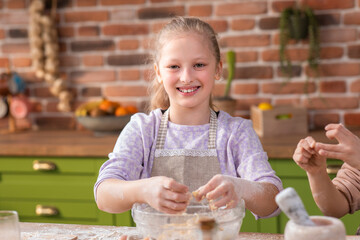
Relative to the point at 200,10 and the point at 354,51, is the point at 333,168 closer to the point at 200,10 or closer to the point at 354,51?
the point at 354,51

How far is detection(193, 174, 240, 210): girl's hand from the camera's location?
1.01 m

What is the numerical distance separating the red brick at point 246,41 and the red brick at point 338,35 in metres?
0.29

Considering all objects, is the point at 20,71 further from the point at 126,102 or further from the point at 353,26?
the point at 353,26

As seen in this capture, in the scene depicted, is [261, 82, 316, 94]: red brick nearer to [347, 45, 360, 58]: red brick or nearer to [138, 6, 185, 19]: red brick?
[347, 45, 360, 58]: red brick

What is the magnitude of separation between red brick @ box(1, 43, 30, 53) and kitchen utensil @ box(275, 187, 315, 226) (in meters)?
2.39

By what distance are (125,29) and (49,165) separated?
91 centimetres

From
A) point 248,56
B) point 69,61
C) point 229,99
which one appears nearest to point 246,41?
point 248,56

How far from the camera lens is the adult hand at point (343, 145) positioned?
1082mm

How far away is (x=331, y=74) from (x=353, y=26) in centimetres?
26

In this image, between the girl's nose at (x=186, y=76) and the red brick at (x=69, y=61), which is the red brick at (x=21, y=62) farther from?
the girl's nose at (x=186, y=76)

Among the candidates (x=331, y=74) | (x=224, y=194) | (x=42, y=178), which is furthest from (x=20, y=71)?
(x=224, y=194)

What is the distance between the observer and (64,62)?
281 centimetres

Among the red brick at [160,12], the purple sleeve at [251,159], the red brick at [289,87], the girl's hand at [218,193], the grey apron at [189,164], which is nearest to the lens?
the girl's hand at [218,193]

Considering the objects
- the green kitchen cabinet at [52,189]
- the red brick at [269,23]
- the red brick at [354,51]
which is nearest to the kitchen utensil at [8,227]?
the green kitchen cabinet at [52,189]
